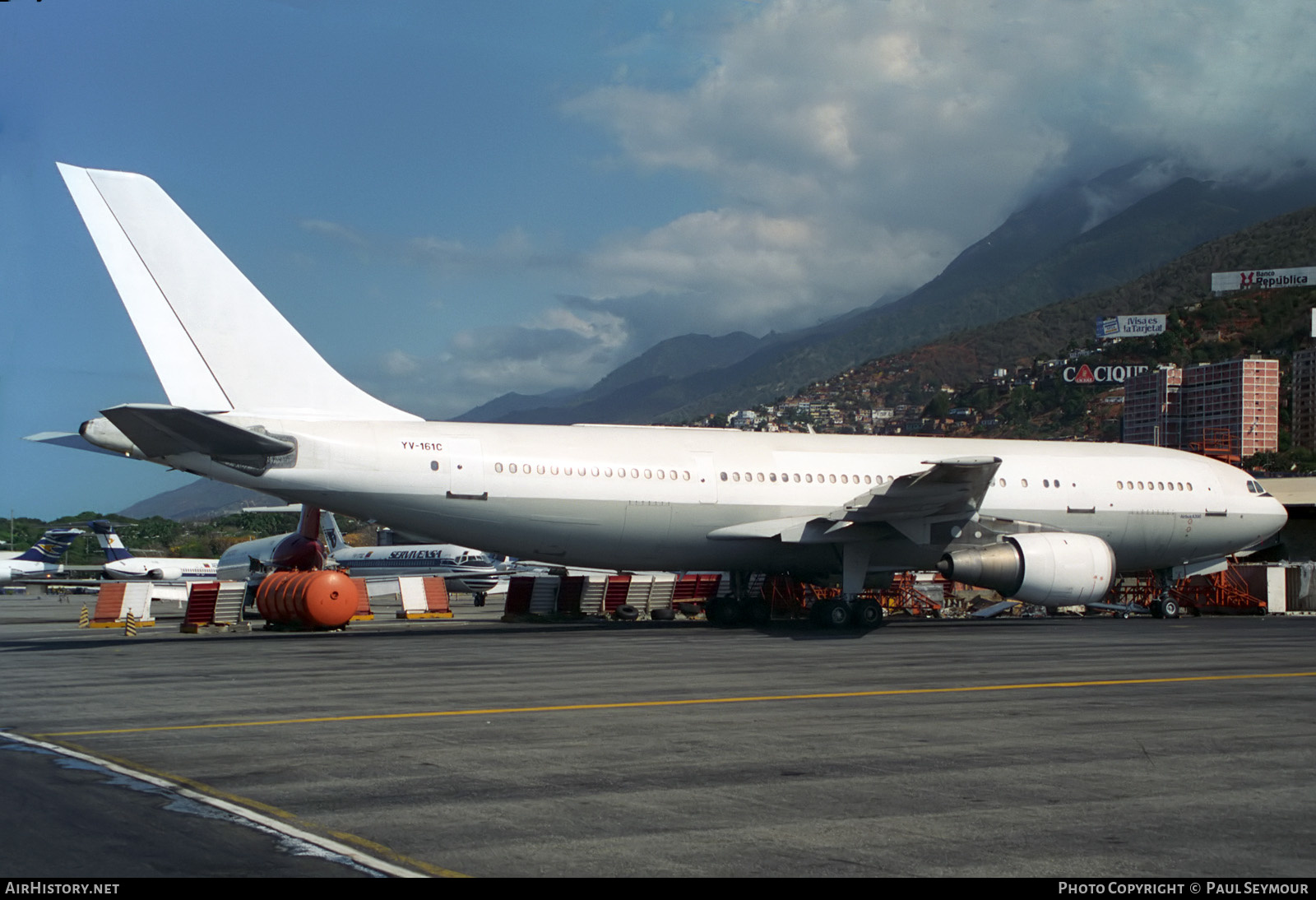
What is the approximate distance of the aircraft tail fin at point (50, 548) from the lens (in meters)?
57.8

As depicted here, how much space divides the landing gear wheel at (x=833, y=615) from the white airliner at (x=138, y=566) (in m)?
40.9

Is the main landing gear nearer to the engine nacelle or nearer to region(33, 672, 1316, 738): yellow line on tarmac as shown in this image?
the engine nacelle

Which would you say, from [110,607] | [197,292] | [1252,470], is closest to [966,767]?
[197,292]

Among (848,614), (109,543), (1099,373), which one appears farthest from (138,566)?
(1099,373)

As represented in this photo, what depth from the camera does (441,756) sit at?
31.2 ft

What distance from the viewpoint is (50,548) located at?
192ft

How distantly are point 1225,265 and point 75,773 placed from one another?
19728cm

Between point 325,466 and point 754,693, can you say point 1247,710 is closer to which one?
point 754,693

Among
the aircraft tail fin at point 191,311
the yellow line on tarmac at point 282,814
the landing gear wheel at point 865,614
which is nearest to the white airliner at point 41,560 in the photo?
the aircraft tail fin at point 191,311

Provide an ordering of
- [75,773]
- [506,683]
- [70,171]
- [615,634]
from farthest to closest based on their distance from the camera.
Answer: [615,634] → [70,171] → [506,683] → [75,773]

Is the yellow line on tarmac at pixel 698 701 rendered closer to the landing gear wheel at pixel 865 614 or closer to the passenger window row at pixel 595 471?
the landing gear wheel at pixel 865 614

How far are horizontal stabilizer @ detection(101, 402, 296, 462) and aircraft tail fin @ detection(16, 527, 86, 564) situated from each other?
4264 centimetres

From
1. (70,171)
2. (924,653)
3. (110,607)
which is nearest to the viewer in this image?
(924,653)

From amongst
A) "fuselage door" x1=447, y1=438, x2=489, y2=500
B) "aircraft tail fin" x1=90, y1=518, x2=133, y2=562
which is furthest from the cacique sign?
"fuselage door" x1=447, y1=438, x2=489, y2=500
